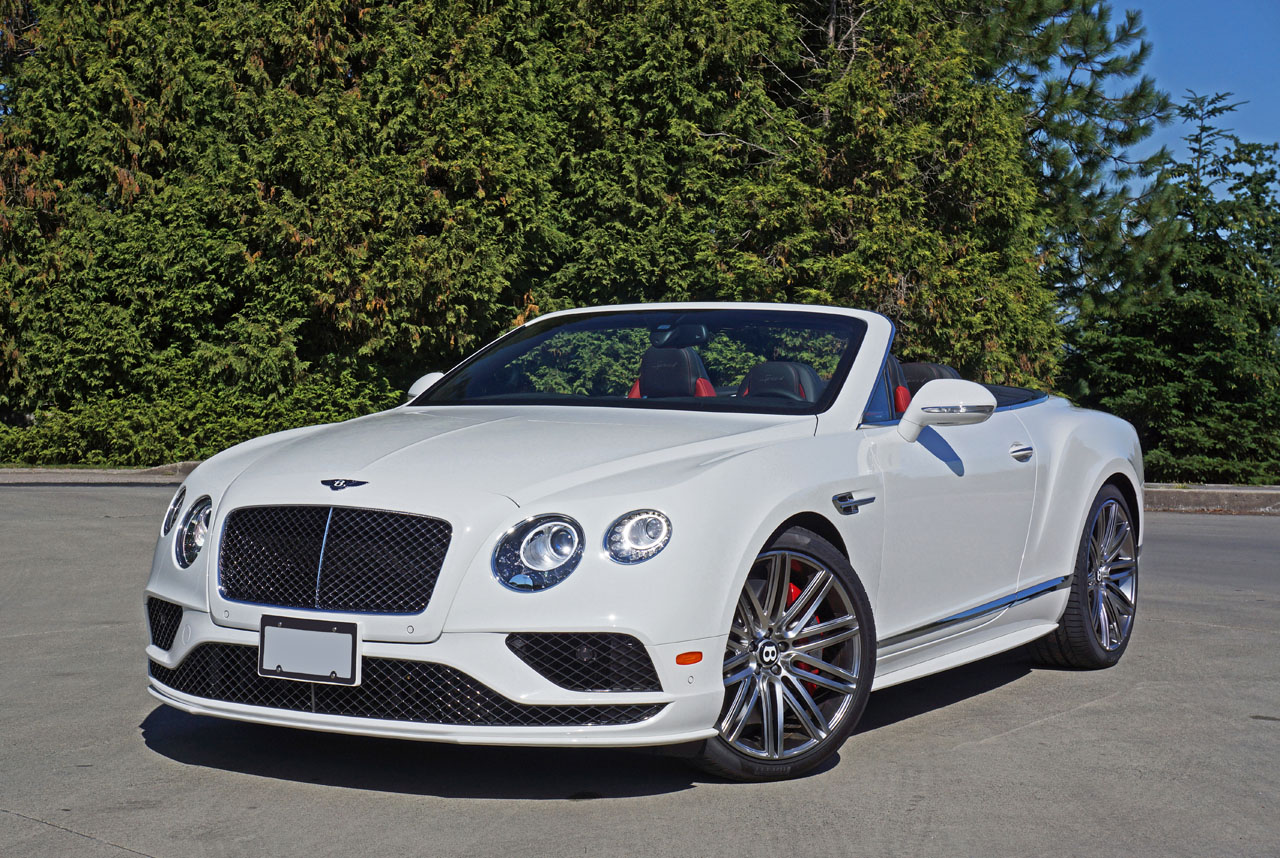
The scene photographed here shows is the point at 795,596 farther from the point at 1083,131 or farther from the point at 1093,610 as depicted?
the point at 1083,131

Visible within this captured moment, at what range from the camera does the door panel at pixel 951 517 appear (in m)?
5.07

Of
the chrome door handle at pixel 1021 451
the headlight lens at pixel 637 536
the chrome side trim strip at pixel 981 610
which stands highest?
the headlight lens at pixel 637 536

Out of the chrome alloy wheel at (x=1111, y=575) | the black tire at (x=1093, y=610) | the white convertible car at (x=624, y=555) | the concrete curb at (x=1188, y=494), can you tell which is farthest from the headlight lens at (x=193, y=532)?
the concrete curb at (x=1188, y=494)

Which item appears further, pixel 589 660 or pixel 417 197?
pixel 417 197

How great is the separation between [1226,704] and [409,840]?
345 cm

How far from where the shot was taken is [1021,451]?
6.02 metres

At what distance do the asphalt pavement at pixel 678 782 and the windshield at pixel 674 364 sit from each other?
4.15ft

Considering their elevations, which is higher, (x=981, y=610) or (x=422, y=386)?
(x=422, y=386)

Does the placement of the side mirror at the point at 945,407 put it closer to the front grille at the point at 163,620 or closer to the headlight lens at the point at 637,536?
the headlight lens at the point at 637,536

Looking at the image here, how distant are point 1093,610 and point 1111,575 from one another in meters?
0.33

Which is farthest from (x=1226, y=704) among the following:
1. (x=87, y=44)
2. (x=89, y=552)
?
(x=87, y=44)

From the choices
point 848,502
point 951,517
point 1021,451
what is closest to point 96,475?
point 1021,451

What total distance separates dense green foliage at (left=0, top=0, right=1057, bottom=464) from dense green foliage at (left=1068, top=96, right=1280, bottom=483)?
3.78 meters

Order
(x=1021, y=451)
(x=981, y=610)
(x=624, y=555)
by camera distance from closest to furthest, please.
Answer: (x=624, y=555) → (x=981, y=610) → (x=1021, y=451)
